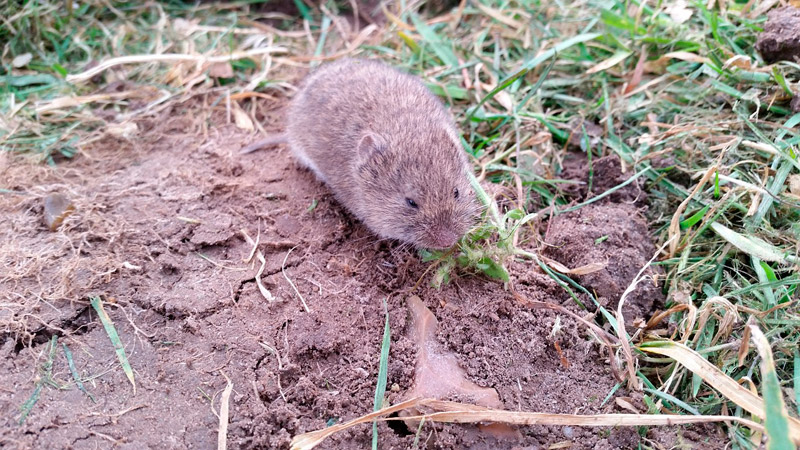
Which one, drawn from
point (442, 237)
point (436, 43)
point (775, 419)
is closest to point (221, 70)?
point (436, 43)

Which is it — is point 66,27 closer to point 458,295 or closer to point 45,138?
point 45,138

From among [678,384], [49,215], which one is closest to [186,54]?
[49,215]

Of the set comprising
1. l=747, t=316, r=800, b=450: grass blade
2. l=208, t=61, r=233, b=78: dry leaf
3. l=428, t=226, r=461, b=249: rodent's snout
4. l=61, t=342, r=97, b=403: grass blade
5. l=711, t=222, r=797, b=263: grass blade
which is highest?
l=747, t=316, r=800, b=450: grass blade

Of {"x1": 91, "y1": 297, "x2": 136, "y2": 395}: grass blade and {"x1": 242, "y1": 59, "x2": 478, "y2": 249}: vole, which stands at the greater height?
{"x1": 242, "y1": 59, "x2": 478, "y2": 249}: vole

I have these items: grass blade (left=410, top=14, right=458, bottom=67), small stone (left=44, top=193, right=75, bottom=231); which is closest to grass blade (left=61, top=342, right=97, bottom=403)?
small stone (left=44, top=193, right=75, bottom=231)

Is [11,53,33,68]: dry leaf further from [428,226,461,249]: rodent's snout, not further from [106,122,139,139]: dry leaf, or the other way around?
[428,226,461,249]: rodent's snout

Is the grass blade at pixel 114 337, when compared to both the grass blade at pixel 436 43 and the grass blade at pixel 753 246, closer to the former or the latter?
the grass blade at pixel 753 246
